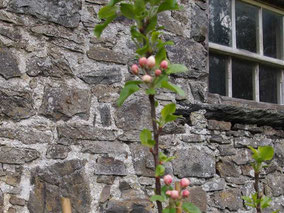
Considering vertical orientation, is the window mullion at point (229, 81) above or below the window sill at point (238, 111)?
above

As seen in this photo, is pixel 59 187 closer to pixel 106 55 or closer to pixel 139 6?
pixel 106 55

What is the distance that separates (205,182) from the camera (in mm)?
2539

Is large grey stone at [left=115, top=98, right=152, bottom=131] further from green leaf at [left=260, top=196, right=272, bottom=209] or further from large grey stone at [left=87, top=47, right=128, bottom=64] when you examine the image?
green leaf at [left=260, top=196, right=272, bottom=209]

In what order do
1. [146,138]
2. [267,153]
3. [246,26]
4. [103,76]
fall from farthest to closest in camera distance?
1. [246,26]
2. [103,76]
3. [267,153]
4. [146,138]

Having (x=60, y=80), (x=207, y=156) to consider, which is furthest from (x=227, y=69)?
(x=60, y=80)

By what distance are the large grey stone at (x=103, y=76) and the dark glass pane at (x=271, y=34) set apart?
62.3 inches

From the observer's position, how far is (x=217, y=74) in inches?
118

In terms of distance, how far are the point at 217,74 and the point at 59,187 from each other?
5.13 feet

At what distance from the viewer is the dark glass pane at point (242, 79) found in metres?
3.08

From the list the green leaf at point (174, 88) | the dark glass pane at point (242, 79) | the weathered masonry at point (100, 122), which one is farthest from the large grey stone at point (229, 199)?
the green leaf at point (174, 88)

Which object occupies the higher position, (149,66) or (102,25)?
(102,25)

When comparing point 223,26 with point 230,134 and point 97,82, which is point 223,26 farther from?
point 97,82

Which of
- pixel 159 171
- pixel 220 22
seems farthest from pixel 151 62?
pixel 220 22

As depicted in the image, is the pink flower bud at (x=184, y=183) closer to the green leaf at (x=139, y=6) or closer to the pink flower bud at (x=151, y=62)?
the pink flower bud at (x=151, y=62)
